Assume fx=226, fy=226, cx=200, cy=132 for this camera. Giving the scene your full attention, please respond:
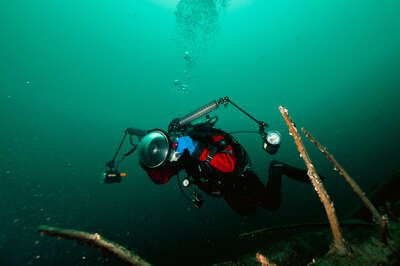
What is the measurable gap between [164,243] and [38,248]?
26.2 ft

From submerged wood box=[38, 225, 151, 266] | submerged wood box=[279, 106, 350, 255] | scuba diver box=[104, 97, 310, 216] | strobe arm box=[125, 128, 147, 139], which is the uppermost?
strobe arm box=[125, 128, 147, 139]

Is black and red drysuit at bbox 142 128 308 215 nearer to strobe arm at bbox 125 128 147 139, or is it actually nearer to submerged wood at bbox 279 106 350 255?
strobe arm at bbox 125 128 147 139

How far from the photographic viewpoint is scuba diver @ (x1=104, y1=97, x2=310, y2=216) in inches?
126

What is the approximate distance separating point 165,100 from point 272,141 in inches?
5543

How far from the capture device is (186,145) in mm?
3395

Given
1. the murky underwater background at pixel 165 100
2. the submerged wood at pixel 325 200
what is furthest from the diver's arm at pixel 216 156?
the murky underwater background at pixel 165 100

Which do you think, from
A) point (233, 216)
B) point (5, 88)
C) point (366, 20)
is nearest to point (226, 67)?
point (366, 20)

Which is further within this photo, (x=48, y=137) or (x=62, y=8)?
(x=48, y=137)

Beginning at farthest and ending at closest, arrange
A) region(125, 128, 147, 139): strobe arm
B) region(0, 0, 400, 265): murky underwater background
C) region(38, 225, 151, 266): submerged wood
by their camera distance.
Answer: region(0, 0, 400, 265): murky underwater background
region(125, 128, 147, 139): strobe arm
region(38, 225, 151, 266): submerged wood

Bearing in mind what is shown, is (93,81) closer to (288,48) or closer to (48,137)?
(48,137)

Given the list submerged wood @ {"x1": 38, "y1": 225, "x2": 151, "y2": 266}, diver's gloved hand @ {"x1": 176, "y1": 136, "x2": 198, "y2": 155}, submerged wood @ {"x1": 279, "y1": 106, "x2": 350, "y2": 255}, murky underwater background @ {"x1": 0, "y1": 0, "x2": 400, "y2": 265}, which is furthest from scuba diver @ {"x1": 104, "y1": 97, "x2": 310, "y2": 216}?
murky underwater background @ {"x1": 0, "y1": 0, "x2": 400, "y2": 265}

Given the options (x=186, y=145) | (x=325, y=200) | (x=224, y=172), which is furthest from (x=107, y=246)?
(x=224, y=172)

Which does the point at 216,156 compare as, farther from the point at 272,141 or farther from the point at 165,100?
the point at 165,100

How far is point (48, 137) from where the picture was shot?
73938mm
